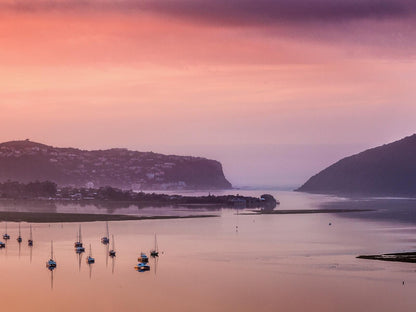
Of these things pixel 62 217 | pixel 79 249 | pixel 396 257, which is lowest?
pixel 396 257

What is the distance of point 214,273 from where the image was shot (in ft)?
268

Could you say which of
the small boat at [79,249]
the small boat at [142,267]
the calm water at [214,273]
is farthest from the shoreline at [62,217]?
the small boat at [142,267]

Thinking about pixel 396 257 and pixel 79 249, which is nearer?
pixel 396 257

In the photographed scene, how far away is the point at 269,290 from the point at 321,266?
1761 centimetres

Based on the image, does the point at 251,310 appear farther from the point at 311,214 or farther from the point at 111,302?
the point at 311,214

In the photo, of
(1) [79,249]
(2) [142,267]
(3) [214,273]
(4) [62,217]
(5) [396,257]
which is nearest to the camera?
(3) [214,273]

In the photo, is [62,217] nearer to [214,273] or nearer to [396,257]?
[214,273]

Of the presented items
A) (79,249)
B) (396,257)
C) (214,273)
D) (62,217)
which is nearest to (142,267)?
(214,273)

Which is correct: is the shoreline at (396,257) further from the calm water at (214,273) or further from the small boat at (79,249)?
the small boat at (79,249)

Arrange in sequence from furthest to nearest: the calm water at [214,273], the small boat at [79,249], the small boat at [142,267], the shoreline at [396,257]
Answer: the small boat at [79,249] < the shoreline at [396,257] < the small boat at [142,267] < the calm water at [214,273]

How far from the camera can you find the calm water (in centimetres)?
6562

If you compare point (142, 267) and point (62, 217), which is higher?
point (62, 217)

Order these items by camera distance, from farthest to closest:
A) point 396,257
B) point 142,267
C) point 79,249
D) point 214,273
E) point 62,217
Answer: point 62,217, point 79,249, point 396,257, point 142,267, point 214,273

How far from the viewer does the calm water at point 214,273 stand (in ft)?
215
